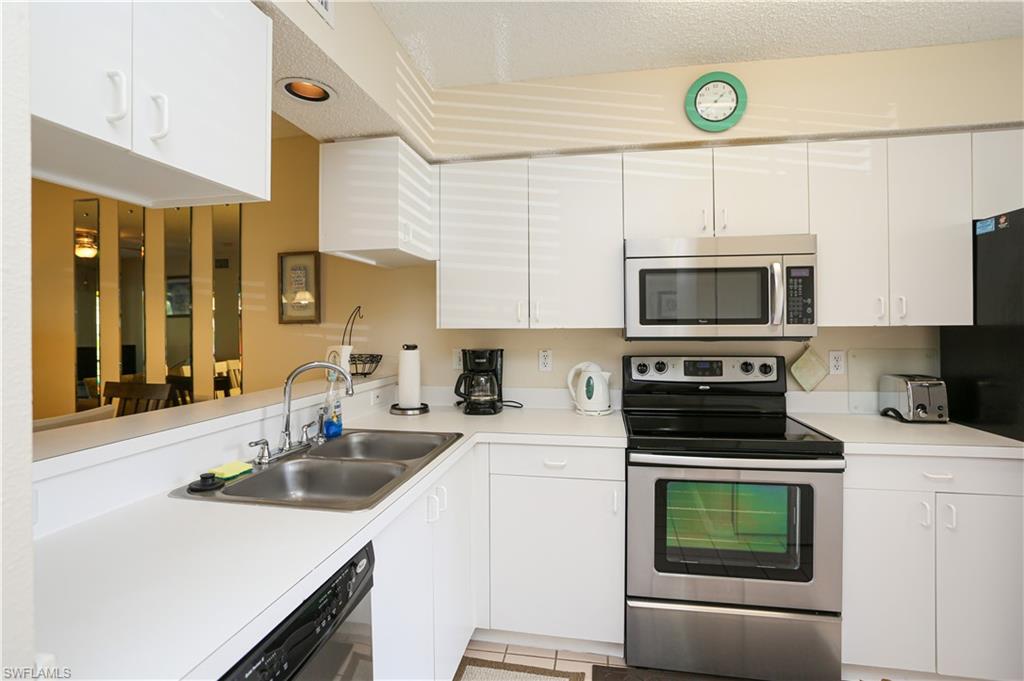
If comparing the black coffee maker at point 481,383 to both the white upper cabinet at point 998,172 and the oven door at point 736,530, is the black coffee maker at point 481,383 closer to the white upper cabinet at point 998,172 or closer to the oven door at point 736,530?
the oven door at point 736,530

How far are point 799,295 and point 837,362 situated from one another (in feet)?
1.92

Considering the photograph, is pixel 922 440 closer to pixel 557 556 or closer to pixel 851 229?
pixel 851 229

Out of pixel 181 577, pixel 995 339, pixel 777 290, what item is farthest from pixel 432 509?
pixel 995 339

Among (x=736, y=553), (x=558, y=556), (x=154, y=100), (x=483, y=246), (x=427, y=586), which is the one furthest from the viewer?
(x=483, y=246)

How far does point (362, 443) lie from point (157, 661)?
4.29 feet

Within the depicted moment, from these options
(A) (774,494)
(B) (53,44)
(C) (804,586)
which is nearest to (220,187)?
(B) (53,44)

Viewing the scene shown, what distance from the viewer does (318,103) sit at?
1.76 meters

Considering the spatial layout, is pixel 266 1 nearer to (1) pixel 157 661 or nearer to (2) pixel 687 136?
(1) pixel 157 661

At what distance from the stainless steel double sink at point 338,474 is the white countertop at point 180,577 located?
0.13 ft

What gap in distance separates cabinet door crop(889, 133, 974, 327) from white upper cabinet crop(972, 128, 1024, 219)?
0.13ft

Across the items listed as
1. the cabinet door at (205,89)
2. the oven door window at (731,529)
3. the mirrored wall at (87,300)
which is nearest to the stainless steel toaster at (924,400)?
the oven door window at (731,529)

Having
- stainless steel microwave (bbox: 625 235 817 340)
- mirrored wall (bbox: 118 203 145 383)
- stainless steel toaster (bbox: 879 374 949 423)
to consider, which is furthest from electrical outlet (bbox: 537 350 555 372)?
mirrored wall (bbox: 118 203 145 383)

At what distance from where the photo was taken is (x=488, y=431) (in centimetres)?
202

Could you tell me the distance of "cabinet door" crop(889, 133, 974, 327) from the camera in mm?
1982
